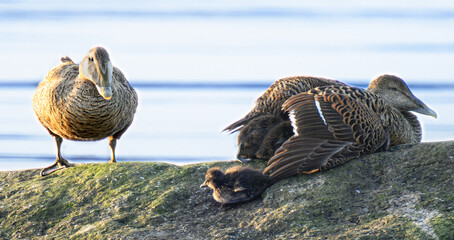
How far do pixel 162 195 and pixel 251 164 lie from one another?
86cm

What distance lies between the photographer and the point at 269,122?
5293mm

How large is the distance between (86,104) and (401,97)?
280cm

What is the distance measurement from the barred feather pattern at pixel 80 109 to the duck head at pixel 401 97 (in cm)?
234

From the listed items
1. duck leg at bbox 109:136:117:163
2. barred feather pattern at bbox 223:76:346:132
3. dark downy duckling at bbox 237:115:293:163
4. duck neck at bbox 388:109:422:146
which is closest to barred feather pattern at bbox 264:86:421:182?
duck neck at bbox 388:109:422:146

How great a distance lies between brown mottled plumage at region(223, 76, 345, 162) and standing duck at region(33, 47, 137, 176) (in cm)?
110

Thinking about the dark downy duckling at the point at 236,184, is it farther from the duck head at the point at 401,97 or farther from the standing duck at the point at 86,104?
the duck head at the point at 401,97

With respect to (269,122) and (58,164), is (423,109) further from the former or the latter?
(58,164)

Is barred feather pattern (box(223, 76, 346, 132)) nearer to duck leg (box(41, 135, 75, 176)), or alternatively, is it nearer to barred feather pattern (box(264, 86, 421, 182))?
barred feather pattern (box(264, 86, 421, 182))

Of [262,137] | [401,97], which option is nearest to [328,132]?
[262,137]

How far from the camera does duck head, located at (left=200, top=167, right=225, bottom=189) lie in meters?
4.47

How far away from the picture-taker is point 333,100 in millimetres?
4805

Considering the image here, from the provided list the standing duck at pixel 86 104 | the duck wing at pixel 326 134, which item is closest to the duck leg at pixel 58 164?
the standing duck at pixel 86 104

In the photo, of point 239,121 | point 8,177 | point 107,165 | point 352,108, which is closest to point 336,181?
point 352,108

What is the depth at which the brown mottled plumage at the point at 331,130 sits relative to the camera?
4.58m
